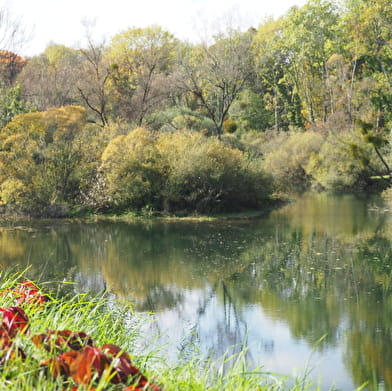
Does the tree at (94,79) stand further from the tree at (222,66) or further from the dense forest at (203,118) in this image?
the tree at (222,66)

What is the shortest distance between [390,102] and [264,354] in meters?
33.3

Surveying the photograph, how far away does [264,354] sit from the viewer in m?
7.35

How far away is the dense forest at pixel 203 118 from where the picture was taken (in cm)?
2083

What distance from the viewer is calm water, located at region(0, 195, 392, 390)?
7.50 meters

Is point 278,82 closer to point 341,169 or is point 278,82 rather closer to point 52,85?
point 341,169

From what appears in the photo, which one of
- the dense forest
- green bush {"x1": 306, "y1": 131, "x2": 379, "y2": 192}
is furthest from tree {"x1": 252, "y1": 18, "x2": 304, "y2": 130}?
green bush {"x1": 306, "y1": 131, "x2": 379, "y2": 192}

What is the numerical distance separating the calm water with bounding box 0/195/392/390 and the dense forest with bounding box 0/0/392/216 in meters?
2.17

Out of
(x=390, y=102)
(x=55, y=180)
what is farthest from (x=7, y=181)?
(x=390, y=102)

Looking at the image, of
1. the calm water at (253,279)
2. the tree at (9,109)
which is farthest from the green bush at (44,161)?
the tree at (9,109)

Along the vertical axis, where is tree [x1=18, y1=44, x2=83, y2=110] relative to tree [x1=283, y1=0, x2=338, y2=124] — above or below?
below

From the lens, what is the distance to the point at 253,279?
11.6 meters

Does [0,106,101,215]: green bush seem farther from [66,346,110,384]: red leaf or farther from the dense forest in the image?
[66,346,110,384]: red leaf

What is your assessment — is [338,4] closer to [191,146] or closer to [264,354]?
[191,146]

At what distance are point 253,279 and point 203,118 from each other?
2456 cm
